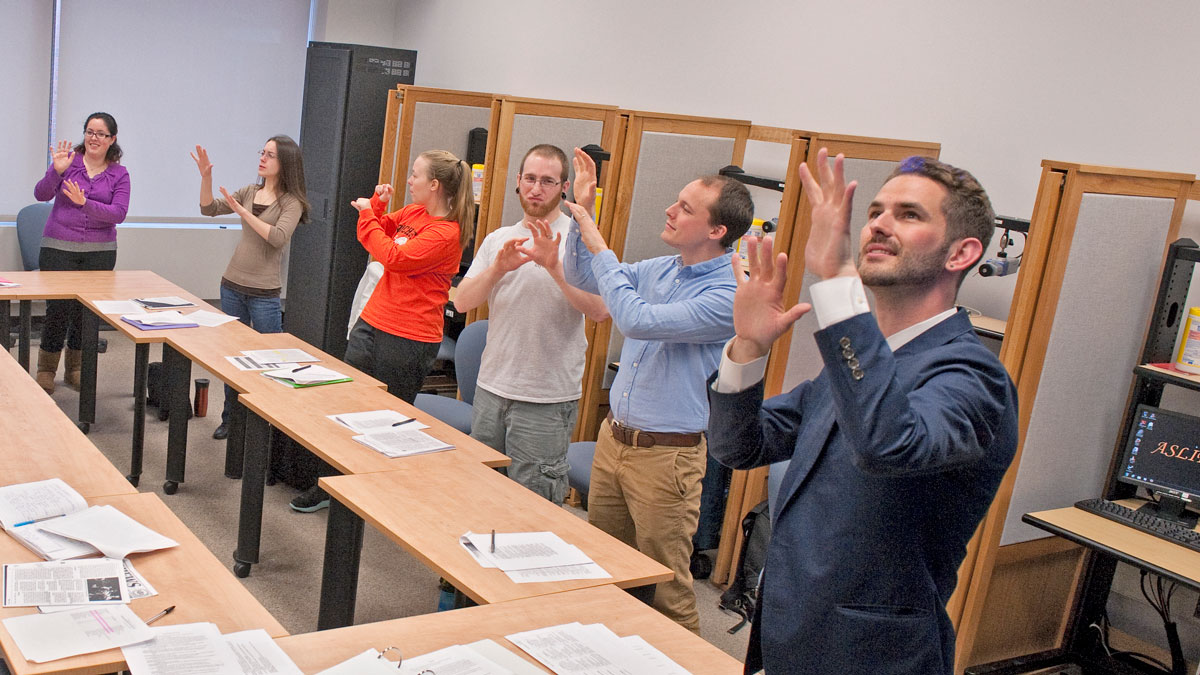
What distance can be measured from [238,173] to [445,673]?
21.3 feet

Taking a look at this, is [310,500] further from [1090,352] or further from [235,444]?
[1090,352]

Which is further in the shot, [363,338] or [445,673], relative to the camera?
[363,338]

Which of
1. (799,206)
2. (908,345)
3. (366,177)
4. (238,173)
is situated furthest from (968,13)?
(238,173)

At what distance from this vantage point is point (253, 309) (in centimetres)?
495

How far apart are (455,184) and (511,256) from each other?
75 centimetres

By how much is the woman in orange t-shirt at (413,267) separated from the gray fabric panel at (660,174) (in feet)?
2.60

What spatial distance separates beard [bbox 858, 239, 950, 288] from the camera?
1461 millimetres

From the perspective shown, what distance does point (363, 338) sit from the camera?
397 cm

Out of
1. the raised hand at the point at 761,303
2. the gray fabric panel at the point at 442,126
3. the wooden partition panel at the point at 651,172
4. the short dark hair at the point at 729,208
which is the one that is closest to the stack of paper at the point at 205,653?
the raised hand at the point at 761,303

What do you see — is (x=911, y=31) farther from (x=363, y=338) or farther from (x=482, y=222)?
(x=363, y=338)

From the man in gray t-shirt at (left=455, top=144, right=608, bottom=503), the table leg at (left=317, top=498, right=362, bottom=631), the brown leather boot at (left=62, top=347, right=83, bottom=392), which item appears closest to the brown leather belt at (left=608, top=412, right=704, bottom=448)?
the man in gray t-shirt at (left=455, top=144, right=608, bottom=503)

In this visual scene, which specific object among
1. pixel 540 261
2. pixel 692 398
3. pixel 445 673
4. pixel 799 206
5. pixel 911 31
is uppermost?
pixel 911 31

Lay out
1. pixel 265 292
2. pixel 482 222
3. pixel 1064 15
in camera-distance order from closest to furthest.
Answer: pixel 1064 15 → pixel 482 222 → pixel 265 292

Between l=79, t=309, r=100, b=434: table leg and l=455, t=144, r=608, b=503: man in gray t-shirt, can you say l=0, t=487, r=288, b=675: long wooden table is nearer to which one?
l=455, t=144, r=608, b=503: man in gray t-shirt
